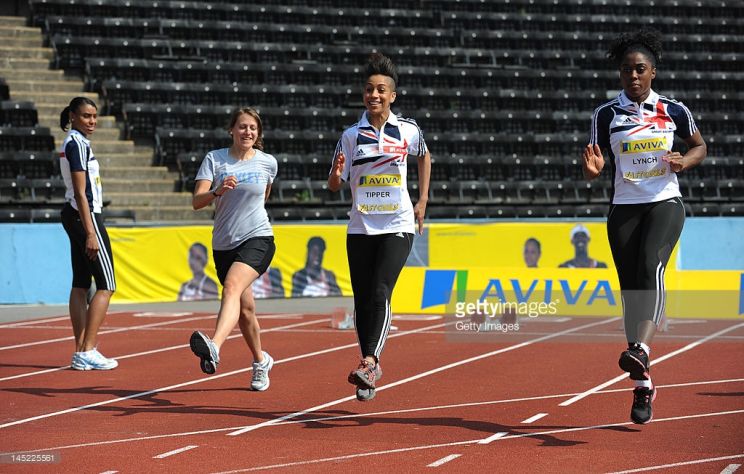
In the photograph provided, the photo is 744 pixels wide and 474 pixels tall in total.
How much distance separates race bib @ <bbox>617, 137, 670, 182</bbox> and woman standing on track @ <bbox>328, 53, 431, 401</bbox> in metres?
1.25

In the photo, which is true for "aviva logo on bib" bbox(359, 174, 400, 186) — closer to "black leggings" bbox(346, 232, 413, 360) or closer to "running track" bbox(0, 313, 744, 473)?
"black leggings" bbox(346, 232, 413, 360)

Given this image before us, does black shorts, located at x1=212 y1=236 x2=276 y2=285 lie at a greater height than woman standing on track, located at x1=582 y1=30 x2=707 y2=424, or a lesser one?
lesser

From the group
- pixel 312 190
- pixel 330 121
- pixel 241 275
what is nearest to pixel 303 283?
pixel 312 190

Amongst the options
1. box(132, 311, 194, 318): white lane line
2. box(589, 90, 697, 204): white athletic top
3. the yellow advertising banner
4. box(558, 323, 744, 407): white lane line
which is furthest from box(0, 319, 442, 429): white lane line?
the yellow advertising banner

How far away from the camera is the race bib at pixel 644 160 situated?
6.21 m

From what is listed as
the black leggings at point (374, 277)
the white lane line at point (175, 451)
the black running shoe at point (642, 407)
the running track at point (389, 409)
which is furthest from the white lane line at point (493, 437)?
the white lane line at point (175, 451)

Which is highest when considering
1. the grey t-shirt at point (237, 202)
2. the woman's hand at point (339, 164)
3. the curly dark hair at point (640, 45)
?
the curly dark hair at point (640, 45)

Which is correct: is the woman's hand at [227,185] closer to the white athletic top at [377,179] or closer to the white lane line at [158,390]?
the white athletic top at [377,179]

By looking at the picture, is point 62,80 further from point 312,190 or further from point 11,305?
point 11,305

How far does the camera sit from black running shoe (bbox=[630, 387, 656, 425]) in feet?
19.2

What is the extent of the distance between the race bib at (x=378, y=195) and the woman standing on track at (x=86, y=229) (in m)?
2.98

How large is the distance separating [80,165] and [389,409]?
363 centimetres

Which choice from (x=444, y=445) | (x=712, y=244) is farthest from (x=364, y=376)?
(x=712, y=244)

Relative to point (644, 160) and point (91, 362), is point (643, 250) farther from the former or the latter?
point (91, 362)
